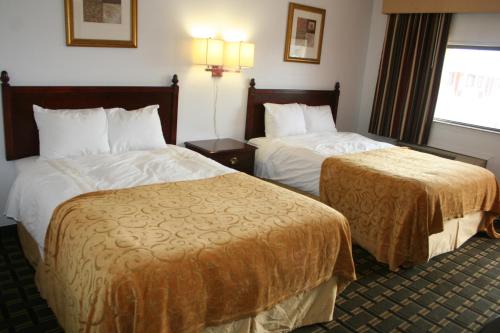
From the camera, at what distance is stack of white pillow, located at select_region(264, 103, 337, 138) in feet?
13.7

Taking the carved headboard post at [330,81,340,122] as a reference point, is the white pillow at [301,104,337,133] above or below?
below

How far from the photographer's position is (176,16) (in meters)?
3.45

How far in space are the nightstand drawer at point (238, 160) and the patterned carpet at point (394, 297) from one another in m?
1.20

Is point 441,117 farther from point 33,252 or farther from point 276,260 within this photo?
point 33,252

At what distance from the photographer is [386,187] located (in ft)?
9.84

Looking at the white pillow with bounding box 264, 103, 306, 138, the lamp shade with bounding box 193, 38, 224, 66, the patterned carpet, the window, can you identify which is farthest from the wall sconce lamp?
the window

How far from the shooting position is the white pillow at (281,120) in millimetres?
4168

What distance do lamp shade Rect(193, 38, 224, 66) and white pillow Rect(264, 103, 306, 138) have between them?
2.64ft

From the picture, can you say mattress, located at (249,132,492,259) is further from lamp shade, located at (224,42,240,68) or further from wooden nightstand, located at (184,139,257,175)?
lamp shade, located at (224,42,240,68)

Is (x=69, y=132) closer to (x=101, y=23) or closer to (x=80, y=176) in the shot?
(x=80, y=176)

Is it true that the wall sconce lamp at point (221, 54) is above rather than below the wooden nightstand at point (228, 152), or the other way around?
above

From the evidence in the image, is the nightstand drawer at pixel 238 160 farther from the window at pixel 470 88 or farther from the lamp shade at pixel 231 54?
the window at pixel 470 88

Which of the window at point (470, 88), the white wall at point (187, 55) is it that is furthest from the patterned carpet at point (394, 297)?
the window at point (470, 88)

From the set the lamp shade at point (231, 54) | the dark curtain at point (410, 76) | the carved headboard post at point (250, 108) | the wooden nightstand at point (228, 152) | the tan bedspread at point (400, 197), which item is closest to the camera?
the tan bedspread at point (400, 197)
